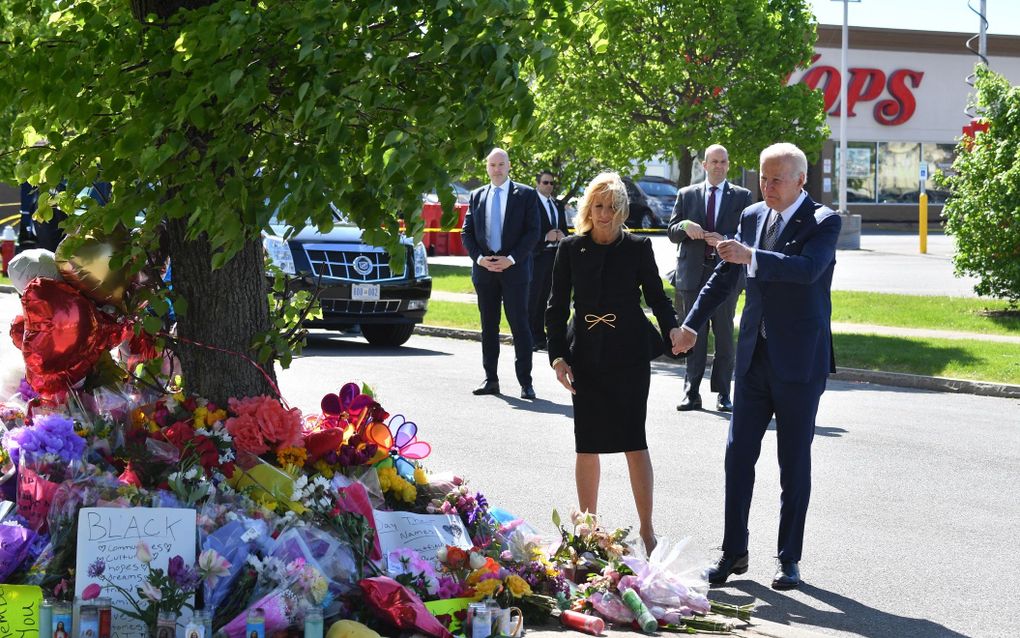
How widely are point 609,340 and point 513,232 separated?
18.8 feet

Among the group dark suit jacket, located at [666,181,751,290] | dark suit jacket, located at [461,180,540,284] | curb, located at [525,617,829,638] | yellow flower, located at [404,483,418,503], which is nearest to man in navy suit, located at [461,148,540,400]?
dark suit jacket, located at [461,180,540,284]

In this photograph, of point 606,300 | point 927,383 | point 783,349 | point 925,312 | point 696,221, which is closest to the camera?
point 783,349

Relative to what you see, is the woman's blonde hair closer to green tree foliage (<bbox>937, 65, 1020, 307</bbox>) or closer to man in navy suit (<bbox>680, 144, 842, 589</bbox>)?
man in navy suit (<bbox>680, 144, 842, 589</bbox>)

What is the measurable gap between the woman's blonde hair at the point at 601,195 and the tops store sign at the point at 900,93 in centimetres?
4192

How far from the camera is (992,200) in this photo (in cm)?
1802

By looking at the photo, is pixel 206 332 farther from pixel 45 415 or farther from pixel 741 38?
pixel 741 38

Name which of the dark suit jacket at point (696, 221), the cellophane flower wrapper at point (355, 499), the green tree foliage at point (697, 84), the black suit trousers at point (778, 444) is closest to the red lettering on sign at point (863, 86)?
the green tree foliage at point (697, 84)

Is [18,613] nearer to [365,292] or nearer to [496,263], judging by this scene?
[496,263]

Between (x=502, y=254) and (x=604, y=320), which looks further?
(x=502, y=254)

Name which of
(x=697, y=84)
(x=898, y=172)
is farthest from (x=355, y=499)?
(x=898, y=172)

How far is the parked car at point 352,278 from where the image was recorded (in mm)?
15367

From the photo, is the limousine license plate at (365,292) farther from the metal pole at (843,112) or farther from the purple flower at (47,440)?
the metal pole at (843,112)

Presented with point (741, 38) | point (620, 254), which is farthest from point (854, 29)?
point (620, 254)

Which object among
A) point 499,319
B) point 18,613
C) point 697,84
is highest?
point 697,84
